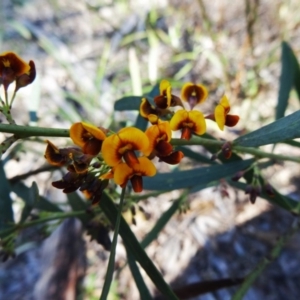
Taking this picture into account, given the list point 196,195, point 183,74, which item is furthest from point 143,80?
point 196,195

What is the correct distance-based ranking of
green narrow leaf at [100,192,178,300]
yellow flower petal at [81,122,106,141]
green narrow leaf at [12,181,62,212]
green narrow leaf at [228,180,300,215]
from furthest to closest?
green narrow leaf at [12,181,62,212] < green narrow leaf at [228,180,300,215] < green narrow leaf at [100,192,178,300] < yellow flower petal at [81,122,106,141]

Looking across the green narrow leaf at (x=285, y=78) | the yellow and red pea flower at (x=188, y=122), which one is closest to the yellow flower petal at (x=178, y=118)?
the yellow and red pea flower at (x=188, y=122)

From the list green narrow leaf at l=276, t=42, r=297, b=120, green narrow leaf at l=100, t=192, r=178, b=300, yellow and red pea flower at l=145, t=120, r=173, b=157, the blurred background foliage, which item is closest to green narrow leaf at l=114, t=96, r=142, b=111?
green narrow leaf at l=100, t=192, r=178, b=300

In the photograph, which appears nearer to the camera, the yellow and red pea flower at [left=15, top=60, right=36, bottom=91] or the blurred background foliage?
the yellow and red pea flower at [left=15, top=60, right=36, bottom=91]

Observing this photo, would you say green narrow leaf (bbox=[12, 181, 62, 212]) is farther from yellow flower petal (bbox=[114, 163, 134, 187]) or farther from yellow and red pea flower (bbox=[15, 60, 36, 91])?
yellow flower petal (bbox=[114, 163, 134, 187])

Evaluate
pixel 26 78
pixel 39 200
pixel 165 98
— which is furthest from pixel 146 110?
pixel 39 200

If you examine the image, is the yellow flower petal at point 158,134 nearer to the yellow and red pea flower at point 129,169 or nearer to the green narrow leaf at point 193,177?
the yellow and red pea flower at point 129,169
